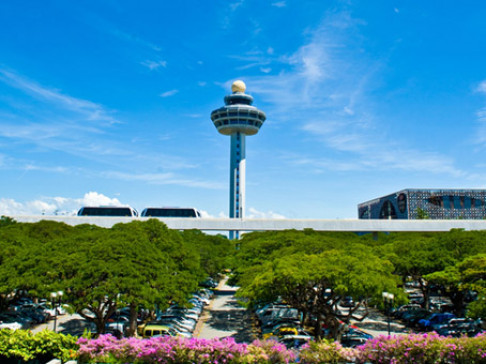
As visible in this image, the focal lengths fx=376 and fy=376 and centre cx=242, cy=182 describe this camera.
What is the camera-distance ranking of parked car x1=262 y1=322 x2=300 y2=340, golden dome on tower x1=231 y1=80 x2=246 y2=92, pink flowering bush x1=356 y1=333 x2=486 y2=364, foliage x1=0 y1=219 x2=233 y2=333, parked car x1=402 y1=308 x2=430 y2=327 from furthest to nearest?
1. golden dome on tower x1=231 y1=80 x2=246 y2=92
2. parked car x1=402 y1=308 x2=430 y2=327
3. parked car x1=262 y1=322 x2=300 y2=340
4. foliage x1=0 y1=219 x2=233 y2=333
5. pink flowering bush x1=356 y1=333 x2=486 y2=364

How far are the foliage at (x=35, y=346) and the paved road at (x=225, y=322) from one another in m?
11.7

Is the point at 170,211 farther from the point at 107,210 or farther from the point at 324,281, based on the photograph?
the point at 324,281

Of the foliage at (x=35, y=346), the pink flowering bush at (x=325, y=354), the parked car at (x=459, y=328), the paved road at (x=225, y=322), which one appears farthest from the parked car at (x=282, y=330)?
the foliage at (x=35, y=346)

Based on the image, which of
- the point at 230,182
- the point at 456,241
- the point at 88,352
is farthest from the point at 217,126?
the point at 88,352

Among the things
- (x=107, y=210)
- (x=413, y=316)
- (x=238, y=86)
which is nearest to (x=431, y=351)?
(x=413, y=316)

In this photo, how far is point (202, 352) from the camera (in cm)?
1404

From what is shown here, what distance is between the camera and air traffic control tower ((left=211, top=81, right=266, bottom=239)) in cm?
9775

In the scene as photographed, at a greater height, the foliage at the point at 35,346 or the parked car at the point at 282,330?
the foliage at the point at 35,346

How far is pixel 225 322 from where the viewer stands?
2980cm

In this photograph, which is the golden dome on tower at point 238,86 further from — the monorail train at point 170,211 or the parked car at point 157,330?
the parked car at point 157,330

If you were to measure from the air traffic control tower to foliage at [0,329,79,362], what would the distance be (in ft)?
264

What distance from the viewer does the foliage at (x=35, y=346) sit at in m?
14.4

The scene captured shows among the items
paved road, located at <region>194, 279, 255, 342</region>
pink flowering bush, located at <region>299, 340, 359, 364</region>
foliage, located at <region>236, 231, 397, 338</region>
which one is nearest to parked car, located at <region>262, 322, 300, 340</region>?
paved road, located at <region>194, 279, 255, 342</region>

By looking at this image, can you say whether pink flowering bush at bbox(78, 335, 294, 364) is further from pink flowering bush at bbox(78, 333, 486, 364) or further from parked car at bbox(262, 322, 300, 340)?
parked car at bbox(262, 322, 300, 340)
